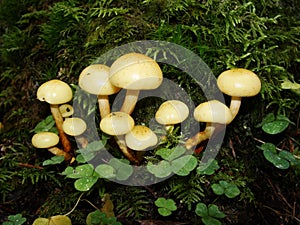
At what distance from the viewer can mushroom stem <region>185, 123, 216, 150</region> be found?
220cm

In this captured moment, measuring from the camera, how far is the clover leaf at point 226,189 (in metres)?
2.09

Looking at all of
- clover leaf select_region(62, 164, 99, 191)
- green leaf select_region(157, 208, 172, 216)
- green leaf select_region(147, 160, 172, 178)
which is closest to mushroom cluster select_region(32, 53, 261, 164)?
green leaf select_region(147, 160, 172, 178)

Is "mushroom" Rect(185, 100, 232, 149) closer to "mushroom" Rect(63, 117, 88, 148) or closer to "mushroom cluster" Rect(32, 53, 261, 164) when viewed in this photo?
"mushroom cluster" Rect(32, 53, 261, 164)

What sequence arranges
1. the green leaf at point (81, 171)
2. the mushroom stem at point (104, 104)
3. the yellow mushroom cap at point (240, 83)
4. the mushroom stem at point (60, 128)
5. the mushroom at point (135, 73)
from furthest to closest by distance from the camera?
the mushroom stem at point (60, 128)
the mushroom stem at point (104, 104)
the green leaf at point (81, 171)
the yellow mushroom cap at point (240, 83)
the mushroom at point (135, 73)

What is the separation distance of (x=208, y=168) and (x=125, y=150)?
0.51 m

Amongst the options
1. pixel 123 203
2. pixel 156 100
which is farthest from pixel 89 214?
pixel 156 100

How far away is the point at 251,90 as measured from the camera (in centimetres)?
202

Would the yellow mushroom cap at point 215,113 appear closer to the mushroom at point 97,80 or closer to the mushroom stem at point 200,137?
the mushroom stem at point 200,137

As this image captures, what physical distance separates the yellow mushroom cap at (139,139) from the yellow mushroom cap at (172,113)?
12 centimetres

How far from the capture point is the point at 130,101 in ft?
7.13

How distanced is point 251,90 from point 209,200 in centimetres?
71

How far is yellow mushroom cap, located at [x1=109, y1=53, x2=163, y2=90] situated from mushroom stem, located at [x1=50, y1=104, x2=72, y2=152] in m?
0.61

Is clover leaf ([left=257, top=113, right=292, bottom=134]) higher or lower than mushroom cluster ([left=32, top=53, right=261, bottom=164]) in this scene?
lower

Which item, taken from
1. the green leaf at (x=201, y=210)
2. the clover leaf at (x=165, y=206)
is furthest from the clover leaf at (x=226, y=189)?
the clover leaf at (x=165, y=206)
